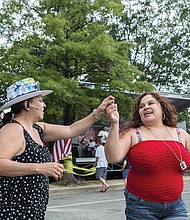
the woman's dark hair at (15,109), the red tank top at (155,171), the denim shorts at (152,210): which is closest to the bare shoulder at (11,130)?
the woman's dark hair at (15,109)

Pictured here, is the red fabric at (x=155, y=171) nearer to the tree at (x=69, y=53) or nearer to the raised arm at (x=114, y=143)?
the raised arm at (x=114, y=143)

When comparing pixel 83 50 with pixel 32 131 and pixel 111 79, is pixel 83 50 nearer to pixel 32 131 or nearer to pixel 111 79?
pixel 111 79

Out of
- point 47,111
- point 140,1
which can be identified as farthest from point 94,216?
point 140,1

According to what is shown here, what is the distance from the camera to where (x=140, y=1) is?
32438 millimetres

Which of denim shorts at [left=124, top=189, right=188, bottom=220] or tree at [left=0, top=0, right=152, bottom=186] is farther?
tree at [left=0, top=0, right=152, bottom=186]

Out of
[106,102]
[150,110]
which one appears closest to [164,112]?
[150,110]

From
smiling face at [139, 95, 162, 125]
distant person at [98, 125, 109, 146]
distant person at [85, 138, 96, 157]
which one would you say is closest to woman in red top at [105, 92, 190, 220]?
smiling face at [139, 95, 162, 125]

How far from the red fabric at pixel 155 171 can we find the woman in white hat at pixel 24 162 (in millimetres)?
712

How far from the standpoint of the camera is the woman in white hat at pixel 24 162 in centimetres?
265

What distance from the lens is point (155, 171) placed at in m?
3.14

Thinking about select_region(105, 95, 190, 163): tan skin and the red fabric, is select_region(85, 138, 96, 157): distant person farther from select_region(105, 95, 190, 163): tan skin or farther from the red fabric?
the red fabric

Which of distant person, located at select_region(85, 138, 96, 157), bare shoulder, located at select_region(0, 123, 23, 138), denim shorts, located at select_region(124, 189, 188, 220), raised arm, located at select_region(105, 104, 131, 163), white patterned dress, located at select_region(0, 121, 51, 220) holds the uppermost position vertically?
bare shoulder, located at select_region(0, 123, 23, 138)

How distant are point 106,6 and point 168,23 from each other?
18.6 meters

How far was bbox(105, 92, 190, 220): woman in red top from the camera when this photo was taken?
3133 mm
